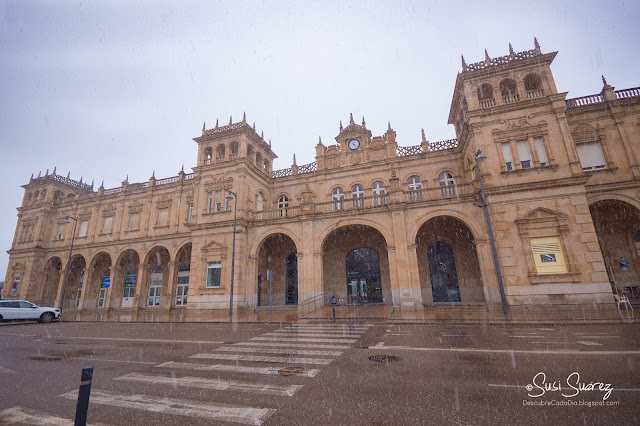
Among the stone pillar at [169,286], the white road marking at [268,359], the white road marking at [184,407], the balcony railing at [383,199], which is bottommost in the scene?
the white road marking at [184,407]

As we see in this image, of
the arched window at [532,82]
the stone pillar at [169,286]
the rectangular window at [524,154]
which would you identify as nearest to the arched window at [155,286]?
the stone pillar at [169,286]

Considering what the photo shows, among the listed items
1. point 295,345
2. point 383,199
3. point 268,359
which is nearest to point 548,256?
point 383,199

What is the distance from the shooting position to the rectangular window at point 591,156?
19.2 metres

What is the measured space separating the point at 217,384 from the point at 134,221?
102ft

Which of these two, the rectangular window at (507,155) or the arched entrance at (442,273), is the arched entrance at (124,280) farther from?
the rectangular window at (507,155)

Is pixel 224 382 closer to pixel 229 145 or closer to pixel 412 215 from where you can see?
pixel 412 215

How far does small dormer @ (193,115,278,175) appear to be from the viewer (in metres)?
24.7

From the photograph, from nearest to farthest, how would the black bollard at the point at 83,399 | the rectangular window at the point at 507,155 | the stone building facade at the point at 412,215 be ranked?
the black bollard at the point at 83,399 < the stone building facade at the point at 412,215 < the rectangular window at the point at 507,155

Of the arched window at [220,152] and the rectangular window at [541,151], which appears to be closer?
the rectangular window at [541,151]

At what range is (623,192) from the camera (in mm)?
18156

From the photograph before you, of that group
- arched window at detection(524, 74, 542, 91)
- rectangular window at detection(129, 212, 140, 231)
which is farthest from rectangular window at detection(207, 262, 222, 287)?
arched window at detection(524, 74, 542, 91)

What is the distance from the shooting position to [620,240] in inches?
768

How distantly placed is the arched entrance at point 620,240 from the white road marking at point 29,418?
26817mm

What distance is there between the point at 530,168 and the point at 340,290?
15.8 m
